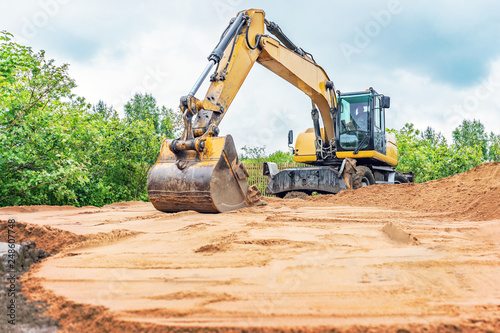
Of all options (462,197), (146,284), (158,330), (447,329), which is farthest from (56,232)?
(462,197)

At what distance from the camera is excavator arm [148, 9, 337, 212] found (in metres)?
5.25

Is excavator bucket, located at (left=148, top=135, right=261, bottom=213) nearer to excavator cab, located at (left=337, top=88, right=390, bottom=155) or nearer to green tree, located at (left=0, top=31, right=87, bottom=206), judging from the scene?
green tree, located at (left=0, top=31, right=87, bottom=206)

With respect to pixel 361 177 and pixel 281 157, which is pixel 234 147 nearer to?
pixel 361 177

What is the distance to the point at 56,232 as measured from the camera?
11.1ft

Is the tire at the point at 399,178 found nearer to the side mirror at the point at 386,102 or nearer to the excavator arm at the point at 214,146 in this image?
the side mirror at the point at 386,102

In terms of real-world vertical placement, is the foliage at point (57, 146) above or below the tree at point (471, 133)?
below

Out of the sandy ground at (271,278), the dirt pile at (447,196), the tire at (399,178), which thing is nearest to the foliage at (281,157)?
the tire at (399,178)

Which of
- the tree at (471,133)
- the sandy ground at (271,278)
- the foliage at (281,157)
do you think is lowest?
the sandy ground at (271,278)

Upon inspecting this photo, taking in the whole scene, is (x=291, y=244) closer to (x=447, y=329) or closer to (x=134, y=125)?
(x=447, y=329)

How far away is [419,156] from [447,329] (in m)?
15.3

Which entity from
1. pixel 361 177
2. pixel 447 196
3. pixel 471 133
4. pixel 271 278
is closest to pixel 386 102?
pixel 361 177

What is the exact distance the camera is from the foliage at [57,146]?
23.5ft

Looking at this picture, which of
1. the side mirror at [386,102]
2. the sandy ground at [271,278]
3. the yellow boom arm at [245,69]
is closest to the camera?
the sandy ground at [271,278]

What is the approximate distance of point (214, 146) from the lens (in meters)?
5.45
